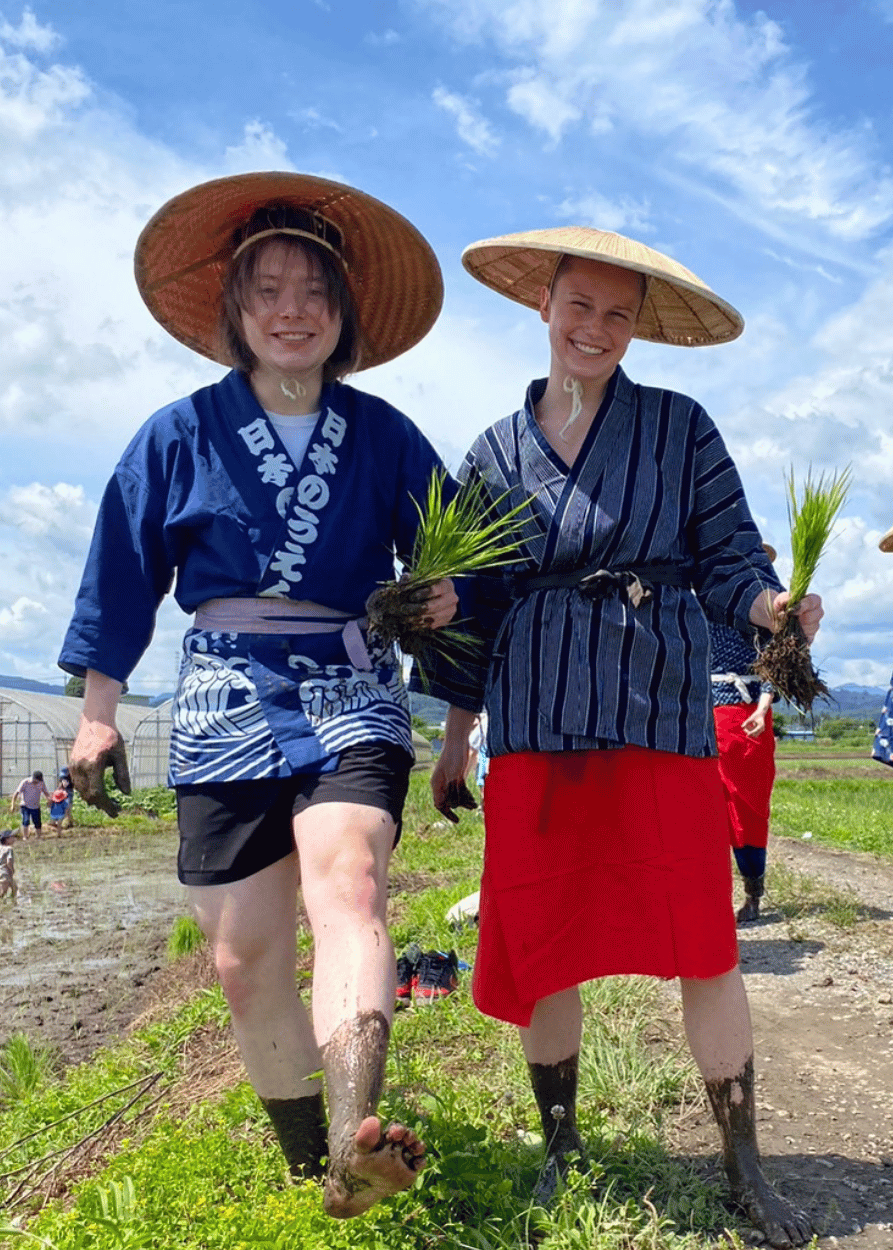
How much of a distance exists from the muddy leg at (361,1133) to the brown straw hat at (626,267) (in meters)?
1.73

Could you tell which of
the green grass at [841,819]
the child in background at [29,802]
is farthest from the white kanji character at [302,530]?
the child in background at [29,802]

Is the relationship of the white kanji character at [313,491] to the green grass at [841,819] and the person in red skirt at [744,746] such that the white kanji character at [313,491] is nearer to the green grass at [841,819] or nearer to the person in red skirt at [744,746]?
the person in red skirt at [744,746]

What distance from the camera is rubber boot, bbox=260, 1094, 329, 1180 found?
8.32ft

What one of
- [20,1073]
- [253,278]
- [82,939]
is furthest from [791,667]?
[82,939]

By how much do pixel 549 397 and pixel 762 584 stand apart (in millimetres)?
695

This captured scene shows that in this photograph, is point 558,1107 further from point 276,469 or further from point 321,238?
point 321,238

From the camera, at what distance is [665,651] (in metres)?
2.59

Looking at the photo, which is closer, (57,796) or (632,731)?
(632,731)

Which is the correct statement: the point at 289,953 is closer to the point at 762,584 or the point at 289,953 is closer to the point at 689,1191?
the point at 689,1191

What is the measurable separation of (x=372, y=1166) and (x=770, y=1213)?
113 cm

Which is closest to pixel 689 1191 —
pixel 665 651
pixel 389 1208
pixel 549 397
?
pixel 389 1208

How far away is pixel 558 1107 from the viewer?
2615 millimetres

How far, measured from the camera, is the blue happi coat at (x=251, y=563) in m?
2.46

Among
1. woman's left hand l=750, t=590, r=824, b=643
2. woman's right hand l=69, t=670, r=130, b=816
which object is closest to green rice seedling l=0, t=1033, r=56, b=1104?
woman's right hand l=69, t=670, r=130, b=816
